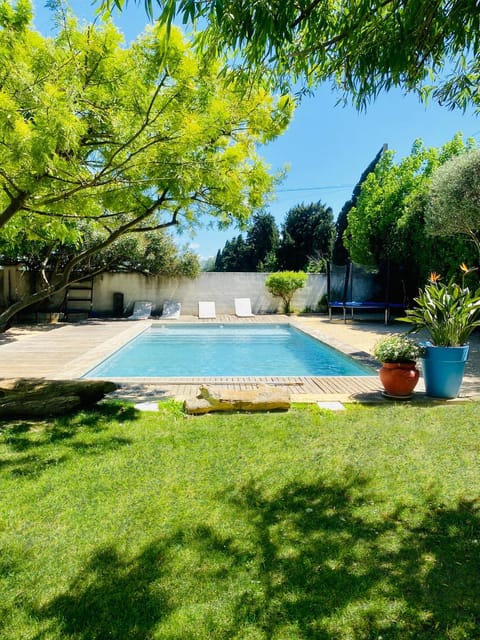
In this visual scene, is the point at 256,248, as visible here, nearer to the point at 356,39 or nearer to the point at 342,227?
the point at 342,227

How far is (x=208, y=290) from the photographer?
19.6 m

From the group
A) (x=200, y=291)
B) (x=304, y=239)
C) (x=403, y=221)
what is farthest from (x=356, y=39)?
(x=304, y=239)

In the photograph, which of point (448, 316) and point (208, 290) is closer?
point (448, 316)

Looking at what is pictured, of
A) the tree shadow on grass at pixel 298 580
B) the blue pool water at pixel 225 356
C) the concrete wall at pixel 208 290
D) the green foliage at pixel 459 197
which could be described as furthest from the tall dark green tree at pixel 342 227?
the tree shadow on grass at pixel 298 580

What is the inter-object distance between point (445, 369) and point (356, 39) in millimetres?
4301

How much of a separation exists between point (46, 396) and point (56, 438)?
3.63 ft

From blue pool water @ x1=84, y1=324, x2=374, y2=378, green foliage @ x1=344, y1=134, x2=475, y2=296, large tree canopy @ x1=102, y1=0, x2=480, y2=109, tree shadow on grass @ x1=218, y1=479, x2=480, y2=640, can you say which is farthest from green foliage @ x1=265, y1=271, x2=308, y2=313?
tree shadow on grass @ x1=218, y1=479, x2=480, y2=640

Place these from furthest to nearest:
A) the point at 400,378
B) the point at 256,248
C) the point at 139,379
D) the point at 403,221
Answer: the point at 256,248
the point at 403,221
the point at 139,379
the point at 400,378

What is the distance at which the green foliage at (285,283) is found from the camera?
61.7 ft

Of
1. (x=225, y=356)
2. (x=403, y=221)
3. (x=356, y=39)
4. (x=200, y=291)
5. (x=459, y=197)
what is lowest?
(x=225, y=356)

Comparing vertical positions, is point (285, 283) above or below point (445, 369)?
above

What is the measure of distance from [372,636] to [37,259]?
15.4 m

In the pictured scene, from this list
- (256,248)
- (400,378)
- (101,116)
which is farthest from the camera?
(256,248)

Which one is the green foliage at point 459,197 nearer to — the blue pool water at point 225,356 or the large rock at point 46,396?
the blue pool water at point 225,356
